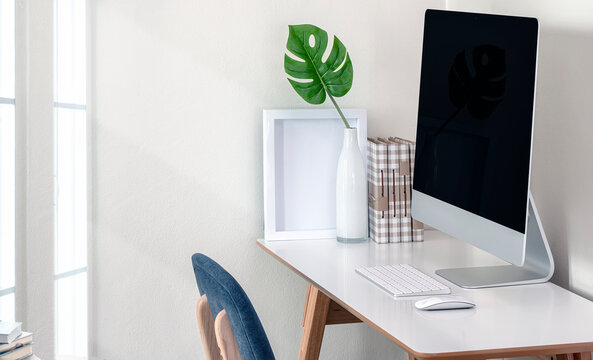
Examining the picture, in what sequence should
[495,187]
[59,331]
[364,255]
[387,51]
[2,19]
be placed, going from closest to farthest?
[495,187] < [2,19] < [364,255] < [59,331] < [387,51]

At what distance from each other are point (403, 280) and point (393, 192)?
20.5 inches

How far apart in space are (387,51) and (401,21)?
0.11 metres

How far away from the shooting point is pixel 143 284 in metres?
2.08

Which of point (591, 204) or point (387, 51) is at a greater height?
point (387, 51)

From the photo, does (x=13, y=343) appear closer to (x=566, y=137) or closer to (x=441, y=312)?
A: (x=441, y=312)

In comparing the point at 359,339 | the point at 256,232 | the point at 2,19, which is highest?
the point at 2,19

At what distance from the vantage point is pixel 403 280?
150 centimetres

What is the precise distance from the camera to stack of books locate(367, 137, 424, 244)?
1.97 meters

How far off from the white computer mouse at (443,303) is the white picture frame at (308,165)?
2.53 ft

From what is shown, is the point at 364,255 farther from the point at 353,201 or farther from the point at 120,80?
the point at 120,80

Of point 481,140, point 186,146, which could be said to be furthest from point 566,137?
point 186,146

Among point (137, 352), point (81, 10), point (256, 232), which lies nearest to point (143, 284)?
point (137, 352)

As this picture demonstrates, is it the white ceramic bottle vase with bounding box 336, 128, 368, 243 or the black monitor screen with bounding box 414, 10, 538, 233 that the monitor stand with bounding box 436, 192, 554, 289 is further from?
the white ceramic bottle vase with bounding box 336, 128, 368, 243

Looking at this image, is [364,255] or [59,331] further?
[59,331]
